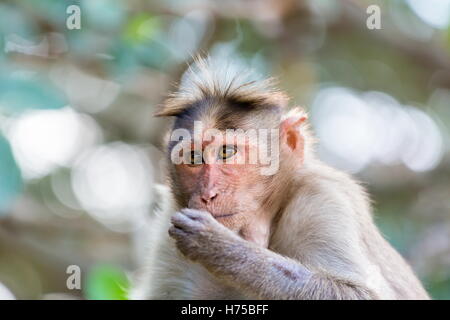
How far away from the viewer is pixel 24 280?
8773 mm

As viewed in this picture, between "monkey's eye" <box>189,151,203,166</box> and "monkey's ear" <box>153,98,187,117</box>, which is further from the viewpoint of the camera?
"monkey's ear" <box>153,98,187,117</box>

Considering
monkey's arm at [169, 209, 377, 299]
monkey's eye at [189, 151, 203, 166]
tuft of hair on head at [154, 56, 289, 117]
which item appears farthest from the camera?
tuft of hair on head at [154, 56, 289, 117]

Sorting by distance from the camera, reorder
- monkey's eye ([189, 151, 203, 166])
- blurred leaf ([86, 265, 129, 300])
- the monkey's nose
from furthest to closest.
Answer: blurred leaf ([86, 265, 129, 300]), monkey's eye ([189, 151, 203, 166]), the monkey's nose

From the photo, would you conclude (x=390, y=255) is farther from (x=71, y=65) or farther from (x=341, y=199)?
(x=71, y=65)

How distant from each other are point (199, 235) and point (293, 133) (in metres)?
1.13

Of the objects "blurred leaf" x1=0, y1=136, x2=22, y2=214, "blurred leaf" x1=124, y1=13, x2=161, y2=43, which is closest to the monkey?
"blurred leaf" x1=0, y1=136, x2=22, y2=214

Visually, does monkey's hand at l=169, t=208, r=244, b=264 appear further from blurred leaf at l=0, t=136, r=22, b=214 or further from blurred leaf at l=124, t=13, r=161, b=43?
blurred leaf at l=124, t=13, r=161, b=43

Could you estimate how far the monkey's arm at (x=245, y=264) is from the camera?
12.2 ft

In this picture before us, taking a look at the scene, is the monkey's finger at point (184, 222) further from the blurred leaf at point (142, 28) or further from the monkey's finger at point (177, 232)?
the blurred leaf at point (142, 28)

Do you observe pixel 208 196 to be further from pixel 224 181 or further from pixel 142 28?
pixel 142 28

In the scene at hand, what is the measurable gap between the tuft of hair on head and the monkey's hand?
0.94 meters

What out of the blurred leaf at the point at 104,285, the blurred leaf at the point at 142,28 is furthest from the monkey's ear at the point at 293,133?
the blurred leaf at the point at 142,28

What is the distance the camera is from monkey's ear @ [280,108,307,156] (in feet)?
14.9
